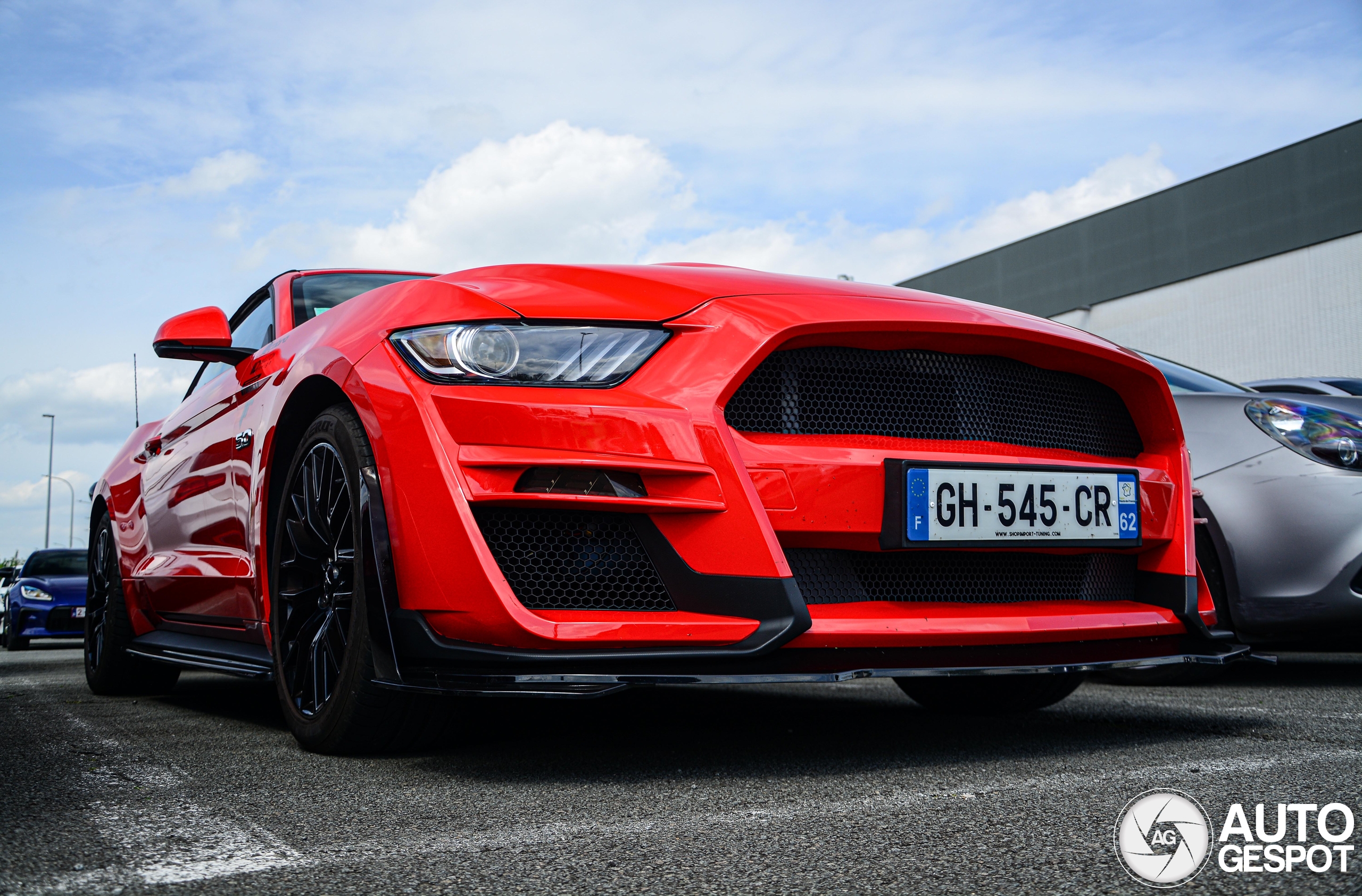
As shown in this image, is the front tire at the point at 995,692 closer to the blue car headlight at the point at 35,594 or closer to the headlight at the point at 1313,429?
the headlight at the point at 1313,429

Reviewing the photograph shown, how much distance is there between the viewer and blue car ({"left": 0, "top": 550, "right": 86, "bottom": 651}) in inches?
513

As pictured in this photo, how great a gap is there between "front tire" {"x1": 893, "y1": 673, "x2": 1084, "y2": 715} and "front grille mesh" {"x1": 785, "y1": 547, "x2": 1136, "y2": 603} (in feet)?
2.02

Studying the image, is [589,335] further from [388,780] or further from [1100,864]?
[1100,864]

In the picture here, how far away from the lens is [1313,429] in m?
3.84

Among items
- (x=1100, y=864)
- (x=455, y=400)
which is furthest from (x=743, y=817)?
(x=455, y=400)

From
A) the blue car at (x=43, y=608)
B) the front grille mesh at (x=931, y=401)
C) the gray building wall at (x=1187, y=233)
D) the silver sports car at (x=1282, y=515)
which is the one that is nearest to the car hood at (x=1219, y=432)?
the silver sports car at (x=1282, y=515)

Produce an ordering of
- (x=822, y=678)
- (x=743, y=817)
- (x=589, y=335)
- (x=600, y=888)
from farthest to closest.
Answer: (x=589, y=335)
(x=822, y=678)
(x=743, y=817)
(x=600, y=888)

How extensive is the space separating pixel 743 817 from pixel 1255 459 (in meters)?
2.78

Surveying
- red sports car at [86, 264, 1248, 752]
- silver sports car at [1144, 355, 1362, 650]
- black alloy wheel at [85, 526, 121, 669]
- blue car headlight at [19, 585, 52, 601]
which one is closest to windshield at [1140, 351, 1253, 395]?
silver sports car at [1144, 355, 1362, 650]

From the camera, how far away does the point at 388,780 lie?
223cm

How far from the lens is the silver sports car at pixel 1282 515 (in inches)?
147

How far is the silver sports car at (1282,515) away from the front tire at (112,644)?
378 centimetres

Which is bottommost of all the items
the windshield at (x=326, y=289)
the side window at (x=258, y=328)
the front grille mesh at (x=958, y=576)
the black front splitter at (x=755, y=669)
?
the black front splitter at (x=755, y=669)

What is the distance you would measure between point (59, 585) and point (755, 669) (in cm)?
1344
